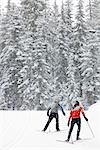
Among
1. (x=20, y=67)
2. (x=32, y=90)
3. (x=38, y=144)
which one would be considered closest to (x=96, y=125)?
(x=38, y=144)

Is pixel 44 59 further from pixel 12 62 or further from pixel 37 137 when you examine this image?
pixel 37 137

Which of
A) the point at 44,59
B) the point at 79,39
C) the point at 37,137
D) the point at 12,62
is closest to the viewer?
the point at 37,137

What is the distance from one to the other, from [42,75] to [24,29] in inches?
305

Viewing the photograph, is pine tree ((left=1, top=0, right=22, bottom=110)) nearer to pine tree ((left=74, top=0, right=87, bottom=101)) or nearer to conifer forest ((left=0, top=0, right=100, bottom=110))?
conifer forest ((left=0, top=0, right=100, bottom=110))

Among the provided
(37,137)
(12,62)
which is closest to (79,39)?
(12,62)

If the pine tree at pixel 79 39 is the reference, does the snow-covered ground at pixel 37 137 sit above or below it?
below

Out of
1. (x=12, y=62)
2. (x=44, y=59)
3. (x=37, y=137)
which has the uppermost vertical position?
(x=44, y=59)

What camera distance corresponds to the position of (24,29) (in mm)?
44812

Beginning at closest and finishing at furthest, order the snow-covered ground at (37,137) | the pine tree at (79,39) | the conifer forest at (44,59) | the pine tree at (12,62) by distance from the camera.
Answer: the snow-covered ground at (37,137) < the conifer forest at (44,59) < the pine tree at (12,62) < the pine tree at (79,39)

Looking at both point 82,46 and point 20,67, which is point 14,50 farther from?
point 82,46

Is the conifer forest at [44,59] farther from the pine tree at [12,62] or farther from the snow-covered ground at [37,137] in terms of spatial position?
the snow-covered ground at [37,137]

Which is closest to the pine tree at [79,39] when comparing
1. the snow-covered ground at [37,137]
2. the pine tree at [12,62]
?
the pine tree at [12,62]

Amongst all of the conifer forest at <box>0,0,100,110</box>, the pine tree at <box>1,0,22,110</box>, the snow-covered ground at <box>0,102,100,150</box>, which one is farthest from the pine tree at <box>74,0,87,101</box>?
the snow-covered ground at <box>0,102,100,150</box>

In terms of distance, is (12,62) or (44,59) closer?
(44,59)
